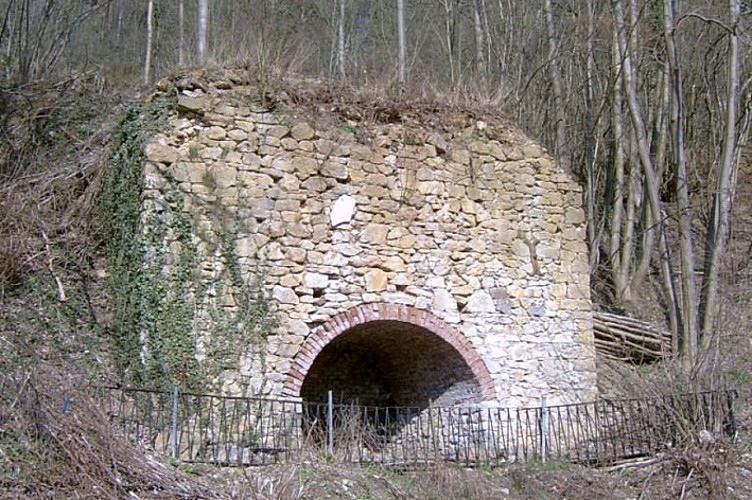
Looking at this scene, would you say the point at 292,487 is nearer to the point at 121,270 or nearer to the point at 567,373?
the point at 121,270

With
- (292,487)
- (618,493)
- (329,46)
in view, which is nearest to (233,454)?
(292,487)

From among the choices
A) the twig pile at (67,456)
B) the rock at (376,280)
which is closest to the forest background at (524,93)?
the twig pile at (67,456)

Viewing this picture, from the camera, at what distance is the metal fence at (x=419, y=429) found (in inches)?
275

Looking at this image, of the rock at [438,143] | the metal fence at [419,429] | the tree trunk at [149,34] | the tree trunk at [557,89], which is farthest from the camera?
the tree trunk at [149,34]

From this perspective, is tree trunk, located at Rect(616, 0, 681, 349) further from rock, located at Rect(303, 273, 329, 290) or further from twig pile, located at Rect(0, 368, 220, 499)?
twig pile, located at Rect(0, 368, 220, 499)

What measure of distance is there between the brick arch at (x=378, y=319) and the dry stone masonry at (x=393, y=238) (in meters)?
0.01

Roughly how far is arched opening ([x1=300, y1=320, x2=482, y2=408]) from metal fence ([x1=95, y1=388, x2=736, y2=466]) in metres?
0.31

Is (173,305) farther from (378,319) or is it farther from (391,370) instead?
(391,370)

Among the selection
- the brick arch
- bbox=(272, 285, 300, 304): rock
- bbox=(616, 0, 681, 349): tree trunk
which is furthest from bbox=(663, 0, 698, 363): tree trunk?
bbox=(272, 285, 300, 304): rock

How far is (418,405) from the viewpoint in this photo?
9492mm

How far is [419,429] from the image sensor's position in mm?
8891

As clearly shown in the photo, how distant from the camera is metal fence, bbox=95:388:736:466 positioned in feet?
23.0

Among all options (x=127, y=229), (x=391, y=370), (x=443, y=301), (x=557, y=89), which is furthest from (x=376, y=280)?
(x=557, y=89)

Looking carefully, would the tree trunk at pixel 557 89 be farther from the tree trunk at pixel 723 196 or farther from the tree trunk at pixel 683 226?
the tree trunk at pixel 723 196
